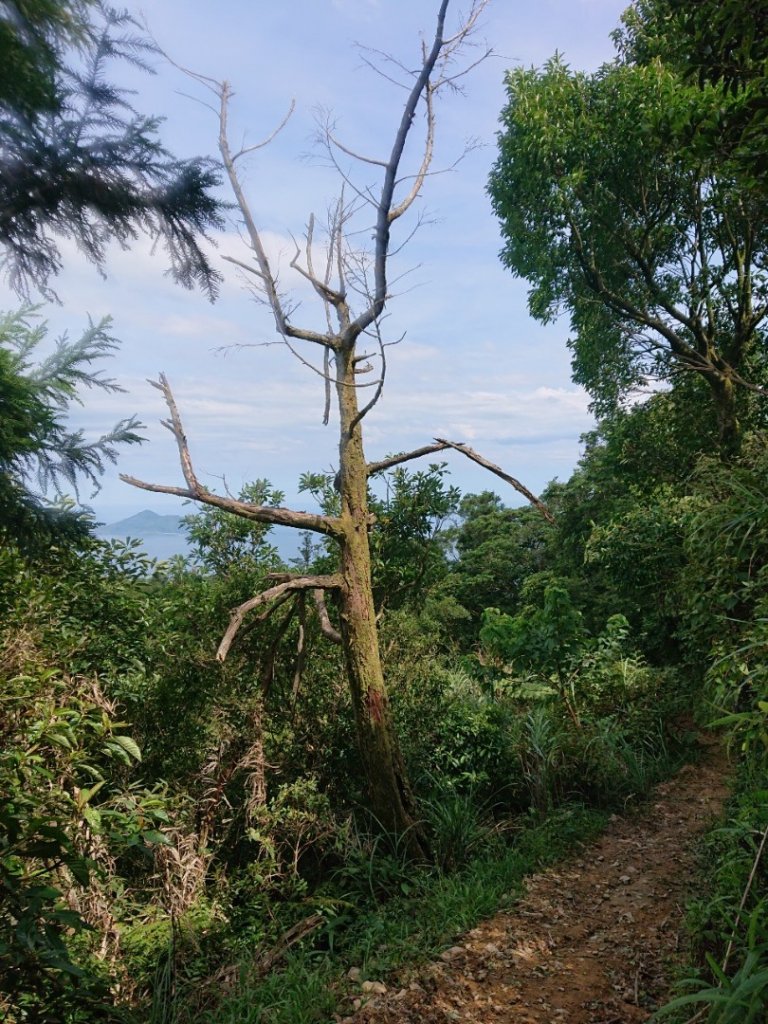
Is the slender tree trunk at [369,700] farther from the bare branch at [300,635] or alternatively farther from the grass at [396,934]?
the grass at [396,934]

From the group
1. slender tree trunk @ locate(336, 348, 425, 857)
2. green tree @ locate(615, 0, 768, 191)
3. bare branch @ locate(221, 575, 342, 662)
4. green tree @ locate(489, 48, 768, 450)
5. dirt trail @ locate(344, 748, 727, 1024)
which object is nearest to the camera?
green tree @ locate(615, 0, 768, 191)

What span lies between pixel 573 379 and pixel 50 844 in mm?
10938

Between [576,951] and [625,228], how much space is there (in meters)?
8.51

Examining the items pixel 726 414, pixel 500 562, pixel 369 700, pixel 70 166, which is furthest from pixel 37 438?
pixel 500 562

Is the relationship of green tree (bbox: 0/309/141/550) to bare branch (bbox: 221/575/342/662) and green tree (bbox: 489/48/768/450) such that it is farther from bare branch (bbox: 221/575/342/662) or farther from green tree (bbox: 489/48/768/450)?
green tree (bbox: 489/48/768/450)

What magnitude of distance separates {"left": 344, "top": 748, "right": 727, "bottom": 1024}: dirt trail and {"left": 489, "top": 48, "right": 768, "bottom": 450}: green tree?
18.7 ft

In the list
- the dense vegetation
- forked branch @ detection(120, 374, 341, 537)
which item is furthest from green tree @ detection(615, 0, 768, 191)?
forked branch @ detection(120, 374, 341, 537)

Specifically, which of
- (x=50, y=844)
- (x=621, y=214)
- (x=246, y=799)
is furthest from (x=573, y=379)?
(x=50, y=844)

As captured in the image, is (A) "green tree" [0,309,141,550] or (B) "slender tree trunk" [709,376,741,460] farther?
(B) "slender tree trunk" [709,376,741,460]

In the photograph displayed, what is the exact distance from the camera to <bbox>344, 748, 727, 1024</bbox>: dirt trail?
144 inches

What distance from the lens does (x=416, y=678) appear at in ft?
22.5

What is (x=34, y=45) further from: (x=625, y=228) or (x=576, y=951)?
(x=625, y=228)

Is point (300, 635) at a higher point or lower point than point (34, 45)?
lower

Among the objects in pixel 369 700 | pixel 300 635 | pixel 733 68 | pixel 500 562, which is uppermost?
pixel 733 68
